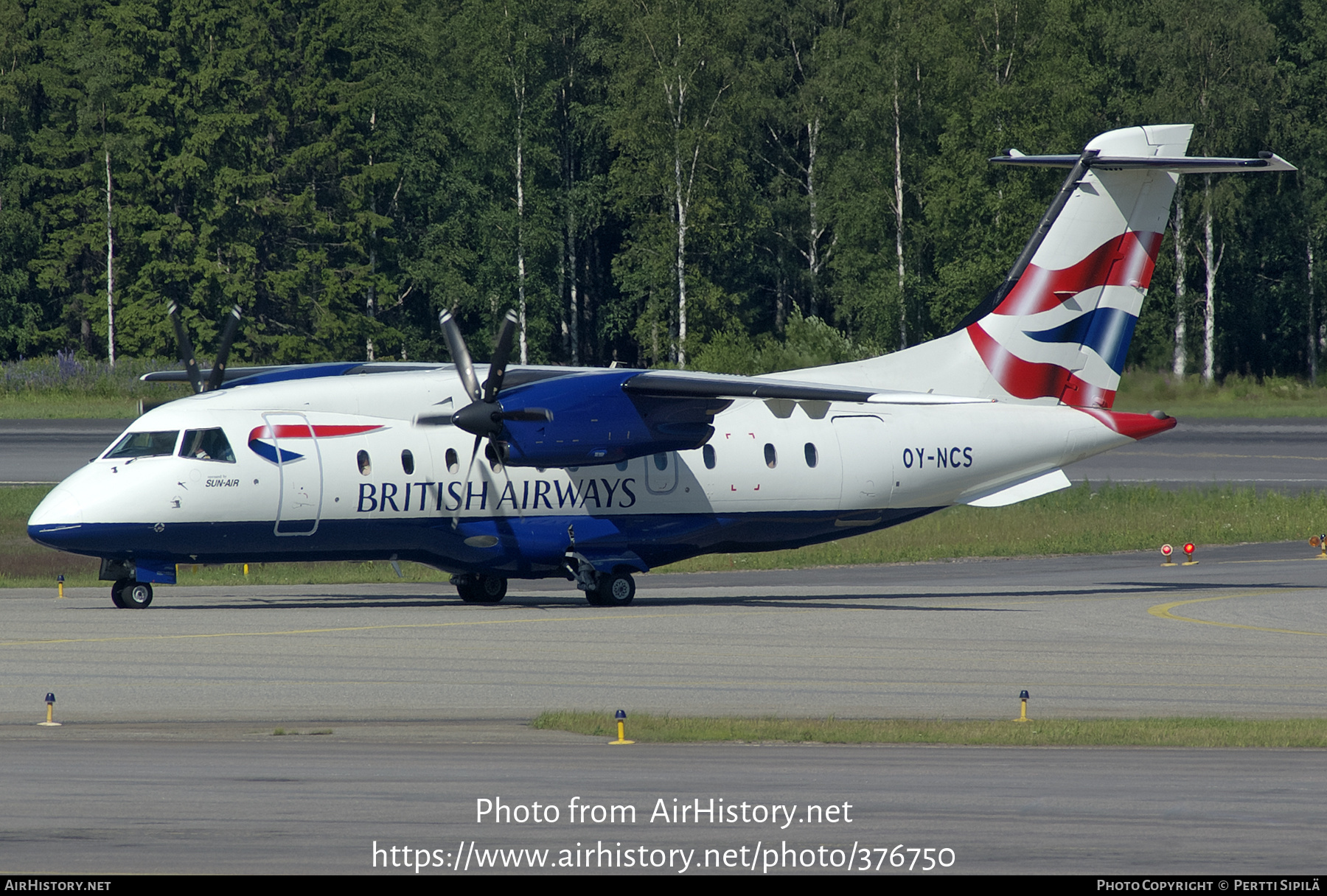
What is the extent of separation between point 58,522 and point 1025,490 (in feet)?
55.4

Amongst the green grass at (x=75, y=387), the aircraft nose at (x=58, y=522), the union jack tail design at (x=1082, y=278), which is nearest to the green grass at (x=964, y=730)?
the aircraft nose at (x=58, y=522)

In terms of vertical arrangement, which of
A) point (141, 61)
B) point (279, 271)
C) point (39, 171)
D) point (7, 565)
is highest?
point (141, 61)

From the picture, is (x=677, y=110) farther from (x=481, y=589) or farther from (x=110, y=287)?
(x=481, y=589)

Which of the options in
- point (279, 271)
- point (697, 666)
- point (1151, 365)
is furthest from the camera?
point (279, 271)

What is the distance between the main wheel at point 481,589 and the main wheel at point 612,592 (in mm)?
1800

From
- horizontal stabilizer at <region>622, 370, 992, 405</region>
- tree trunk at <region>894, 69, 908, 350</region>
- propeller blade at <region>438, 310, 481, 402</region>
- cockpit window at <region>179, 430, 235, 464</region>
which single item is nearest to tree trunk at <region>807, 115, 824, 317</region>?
tree trunk at <region>894, 69, 908, 350</region>

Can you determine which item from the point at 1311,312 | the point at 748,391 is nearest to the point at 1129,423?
the point at 748,391

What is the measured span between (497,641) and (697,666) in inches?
142

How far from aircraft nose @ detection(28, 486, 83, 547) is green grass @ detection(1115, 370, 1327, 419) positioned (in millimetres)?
31022

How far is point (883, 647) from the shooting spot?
68.9 feet

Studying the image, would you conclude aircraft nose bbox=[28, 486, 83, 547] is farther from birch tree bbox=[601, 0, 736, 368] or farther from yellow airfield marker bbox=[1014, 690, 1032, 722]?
birch tree bbox=[601, 0, 736, 368]

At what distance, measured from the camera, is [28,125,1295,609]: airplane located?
79.3 feet

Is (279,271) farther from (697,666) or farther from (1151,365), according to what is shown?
(697,666)
